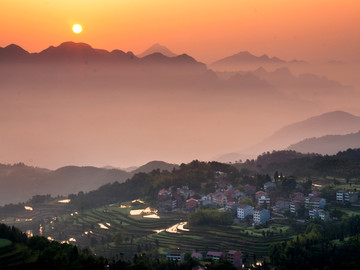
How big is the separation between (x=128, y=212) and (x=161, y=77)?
14223 centimetres

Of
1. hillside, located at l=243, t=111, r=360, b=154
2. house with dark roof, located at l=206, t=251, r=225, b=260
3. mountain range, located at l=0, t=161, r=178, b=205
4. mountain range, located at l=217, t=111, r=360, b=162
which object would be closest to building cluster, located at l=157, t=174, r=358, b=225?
house with dark roof, located at l=206, t=251, r=225, b=260

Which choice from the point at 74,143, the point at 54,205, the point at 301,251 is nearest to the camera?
the point at 301,251

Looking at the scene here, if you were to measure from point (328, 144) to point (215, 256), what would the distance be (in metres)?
74.3

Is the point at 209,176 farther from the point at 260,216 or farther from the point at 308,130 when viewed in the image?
the point at 308,130

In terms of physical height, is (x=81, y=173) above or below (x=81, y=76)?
below

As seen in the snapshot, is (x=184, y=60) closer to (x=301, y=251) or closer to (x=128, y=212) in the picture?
(x=128, y=212)

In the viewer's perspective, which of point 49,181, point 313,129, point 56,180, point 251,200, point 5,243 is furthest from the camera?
point 313,129

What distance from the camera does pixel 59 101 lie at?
602 feet

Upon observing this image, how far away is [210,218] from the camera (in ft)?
127

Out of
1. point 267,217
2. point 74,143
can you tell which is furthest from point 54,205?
point 74,143

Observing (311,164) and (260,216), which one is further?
(311,164)

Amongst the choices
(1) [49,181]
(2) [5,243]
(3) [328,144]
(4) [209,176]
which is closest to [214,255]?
(2) [5,243]

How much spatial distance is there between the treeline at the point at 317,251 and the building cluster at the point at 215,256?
1.80 metres

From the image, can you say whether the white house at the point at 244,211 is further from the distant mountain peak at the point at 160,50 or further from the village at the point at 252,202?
the distant mountain peak at the point at 160,50
